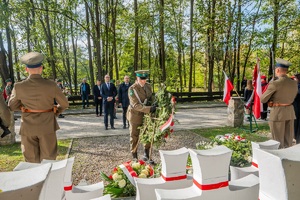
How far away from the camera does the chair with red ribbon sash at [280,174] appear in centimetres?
90

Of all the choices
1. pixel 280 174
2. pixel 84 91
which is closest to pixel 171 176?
pixel 280 174

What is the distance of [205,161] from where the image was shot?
1151 mm

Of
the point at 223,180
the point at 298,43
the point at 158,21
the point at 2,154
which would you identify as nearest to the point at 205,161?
the point at 223,180

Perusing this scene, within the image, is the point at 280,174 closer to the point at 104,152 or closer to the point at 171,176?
the point at 171,176

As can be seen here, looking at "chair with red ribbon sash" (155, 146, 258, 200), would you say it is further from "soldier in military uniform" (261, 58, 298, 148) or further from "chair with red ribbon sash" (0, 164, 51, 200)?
"soldier in military uniform" (261, 58, 298, 148)

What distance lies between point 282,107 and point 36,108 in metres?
4.56

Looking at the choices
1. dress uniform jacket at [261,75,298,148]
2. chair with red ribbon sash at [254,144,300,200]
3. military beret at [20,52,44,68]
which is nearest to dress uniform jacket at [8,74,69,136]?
military beret at [20,52,44,68]

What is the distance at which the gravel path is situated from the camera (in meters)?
5.48

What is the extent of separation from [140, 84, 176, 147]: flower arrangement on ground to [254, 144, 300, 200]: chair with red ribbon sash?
3.27 metres

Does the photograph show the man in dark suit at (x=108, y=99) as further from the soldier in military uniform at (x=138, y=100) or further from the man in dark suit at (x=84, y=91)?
the man in dark suit at (x=84, y=91)

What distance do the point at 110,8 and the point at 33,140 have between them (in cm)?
2032

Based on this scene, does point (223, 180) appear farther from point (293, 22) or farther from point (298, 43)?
point (298, 43)

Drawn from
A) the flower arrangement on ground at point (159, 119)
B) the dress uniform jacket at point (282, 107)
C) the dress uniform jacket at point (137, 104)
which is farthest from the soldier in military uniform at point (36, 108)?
the dress uniform jacket at point (282, 107)

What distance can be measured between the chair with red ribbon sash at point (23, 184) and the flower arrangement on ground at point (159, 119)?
344cm
